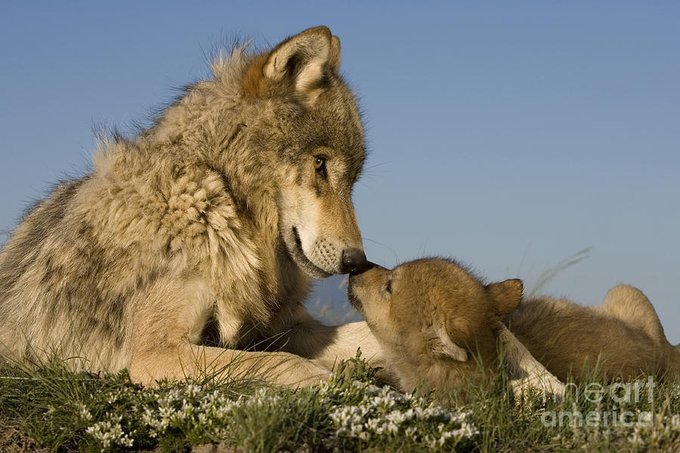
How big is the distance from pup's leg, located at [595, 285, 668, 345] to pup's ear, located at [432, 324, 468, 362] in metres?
1.98

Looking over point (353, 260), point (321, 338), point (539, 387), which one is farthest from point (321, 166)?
point (539, 387)

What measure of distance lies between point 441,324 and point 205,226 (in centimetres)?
152

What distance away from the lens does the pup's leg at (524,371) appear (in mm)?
4508

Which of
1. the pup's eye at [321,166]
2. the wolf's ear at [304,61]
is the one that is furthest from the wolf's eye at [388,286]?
the wolf's ear at [304,61]

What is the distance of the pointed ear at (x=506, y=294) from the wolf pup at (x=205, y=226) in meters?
0.88

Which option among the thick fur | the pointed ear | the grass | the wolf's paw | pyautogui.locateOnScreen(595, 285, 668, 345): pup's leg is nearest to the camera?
the grass

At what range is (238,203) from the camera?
16.3 ft

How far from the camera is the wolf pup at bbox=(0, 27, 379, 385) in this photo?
481 centimetres

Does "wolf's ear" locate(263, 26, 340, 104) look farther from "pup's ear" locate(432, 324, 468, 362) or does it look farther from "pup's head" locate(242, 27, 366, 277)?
"pup's ear" locate(432, 324, 468, 362)

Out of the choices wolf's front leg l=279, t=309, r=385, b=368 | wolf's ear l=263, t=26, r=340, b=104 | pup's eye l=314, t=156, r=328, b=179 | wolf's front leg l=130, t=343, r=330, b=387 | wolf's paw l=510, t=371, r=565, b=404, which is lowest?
wolf's paw l=510, t=371, r=565, b=404

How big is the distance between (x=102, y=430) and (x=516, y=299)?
2.47 m

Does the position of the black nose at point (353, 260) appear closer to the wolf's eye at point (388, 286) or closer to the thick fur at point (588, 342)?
the wolf's eye at point (388, 286)

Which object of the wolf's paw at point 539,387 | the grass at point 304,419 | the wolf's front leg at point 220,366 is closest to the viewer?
the grass at point 304,419

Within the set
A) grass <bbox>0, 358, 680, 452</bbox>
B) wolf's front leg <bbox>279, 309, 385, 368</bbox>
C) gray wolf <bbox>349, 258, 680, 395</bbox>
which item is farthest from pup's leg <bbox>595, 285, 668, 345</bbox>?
wolf's front leg <bbox>279, 309, 385, 368</bbox>
